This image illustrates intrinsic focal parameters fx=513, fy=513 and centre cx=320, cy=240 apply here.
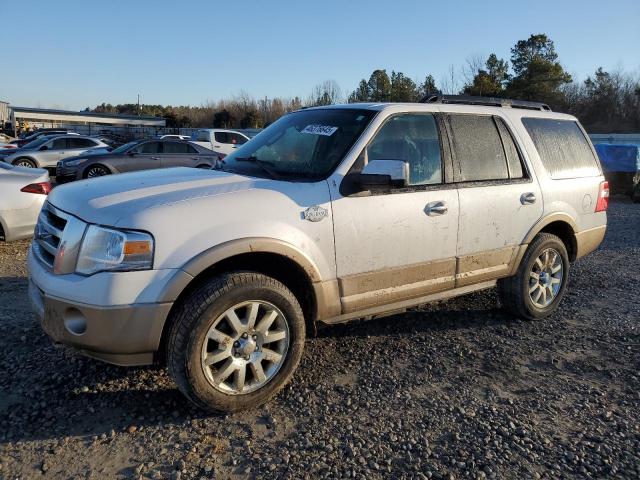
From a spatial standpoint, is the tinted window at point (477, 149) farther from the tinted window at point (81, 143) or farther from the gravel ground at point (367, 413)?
the tinted window at point (81, 143)

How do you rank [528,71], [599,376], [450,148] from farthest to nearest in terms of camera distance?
[528,71]
[450,148]
[599,376]

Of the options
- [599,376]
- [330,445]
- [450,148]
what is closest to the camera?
[330,445]

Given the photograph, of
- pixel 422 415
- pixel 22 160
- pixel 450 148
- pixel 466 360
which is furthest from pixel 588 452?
pixel 22 160

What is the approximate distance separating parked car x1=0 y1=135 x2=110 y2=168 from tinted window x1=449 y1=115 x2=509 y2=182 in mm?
15463

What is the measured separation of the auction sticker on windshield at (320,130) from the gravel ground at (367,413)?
1.67 meters

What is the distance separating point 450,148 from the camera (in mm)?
4031

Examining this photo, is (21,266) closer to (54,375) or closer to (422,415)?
(54,375)

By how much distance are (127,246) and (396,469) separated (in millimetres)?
1822

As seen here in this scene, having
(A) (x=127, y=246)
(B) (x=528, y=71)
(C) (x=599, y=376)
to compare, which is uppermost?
(B) (x=528, y=71)

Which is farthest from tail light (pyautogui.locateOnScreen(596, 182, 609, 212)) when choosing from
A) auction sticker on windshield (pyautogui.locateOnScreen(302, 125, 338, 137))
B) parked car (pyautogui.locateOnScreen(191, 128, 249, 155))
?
parked car (pyautogui.locateOnScreen(191, 128, 249, 155))

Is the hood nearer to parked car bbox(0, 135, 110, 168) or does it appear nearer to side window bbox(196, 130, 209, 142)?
parked car bbox(0, 135, 110, 168)

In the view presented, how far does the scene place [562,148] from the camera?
4906 millimetres

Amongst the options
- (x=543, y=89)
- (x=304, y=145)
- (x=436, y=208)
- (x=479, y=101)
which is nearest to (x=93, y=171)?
(x=304, y=145)

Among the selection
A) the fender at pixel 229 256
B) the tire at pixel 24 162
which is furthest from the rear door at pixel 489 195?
the tire at pixel 24 162
